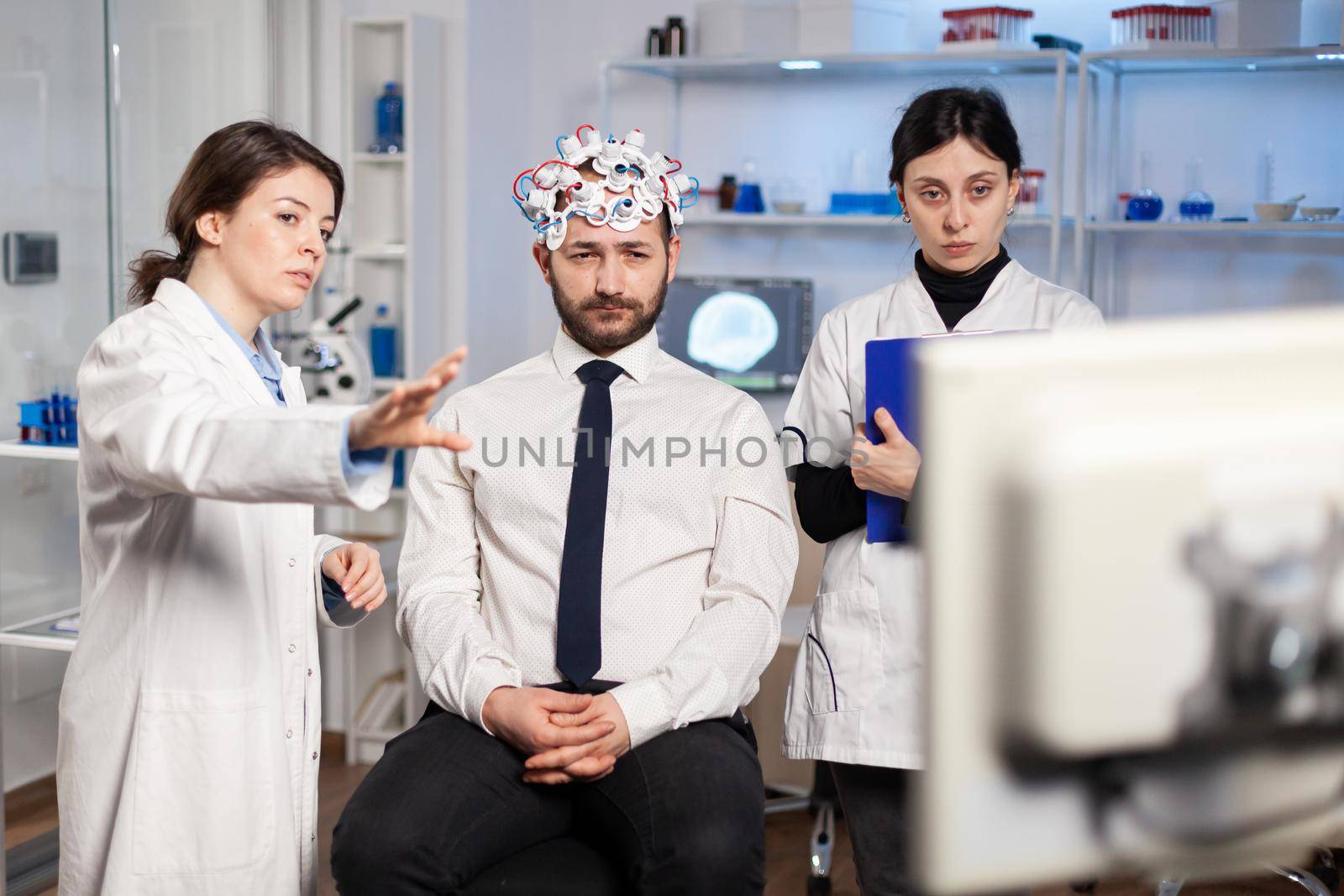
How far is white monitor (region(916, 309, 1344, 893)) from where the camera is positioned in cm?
64

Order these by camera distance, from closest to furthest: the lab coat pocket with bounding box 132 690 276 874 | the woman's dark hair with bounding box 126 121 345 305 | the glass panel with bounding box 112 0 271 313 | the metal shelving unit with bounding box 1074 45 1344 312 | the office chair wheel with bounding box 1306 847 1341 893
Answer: the lab coat pocket with bounding box 132 690 276 874, the woman's dark hair with bounding box 126 121 345 305, the office chair wheel with bounding box 1306 847 1341 893, the glass panel with bounding box 112 0 271 313, the metal shelving unit with bounding box 1074 45 1344 312

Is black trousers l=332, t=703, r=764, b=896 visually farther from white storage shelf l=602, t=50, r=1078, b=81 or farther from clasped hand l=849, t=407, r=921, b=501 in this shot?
white storage shelf l=602, t=50, r=1078, b=81

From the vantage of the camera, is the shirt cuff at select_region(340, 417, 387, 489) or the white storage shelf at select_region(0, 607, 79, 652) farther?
the white storage shelf at select_region(0, 607, 79, 652)

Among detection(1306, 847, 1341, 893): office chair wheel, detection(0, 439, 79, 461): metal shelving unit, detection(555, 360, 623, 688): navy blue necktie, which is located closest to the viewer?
detection(555, 360, 623, 688): navy blue necktie

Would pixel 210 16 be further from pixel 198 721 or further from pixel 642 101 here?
pixel 198 721

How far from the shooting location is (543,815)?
5.54ft

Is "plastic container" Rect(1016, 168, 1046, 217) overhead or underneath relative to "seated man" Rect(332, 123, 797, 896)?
overhead

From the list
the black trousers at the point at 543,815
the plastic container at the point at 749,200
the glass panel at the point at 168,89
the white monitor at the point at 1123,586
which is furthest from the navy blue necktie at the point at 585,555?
the plastic container at the point at 749,200

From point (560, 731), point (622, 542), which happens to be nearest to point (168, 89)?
point (622, 542)

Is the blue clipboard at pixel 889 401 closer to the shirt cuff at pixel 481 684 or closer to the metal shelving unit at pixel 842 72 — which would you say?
the shirt cuff at pixel 481 684

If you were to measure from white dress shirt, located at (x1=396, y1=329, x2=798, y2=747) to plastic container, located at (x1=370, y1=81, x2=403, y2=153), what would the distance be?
68.1 inches

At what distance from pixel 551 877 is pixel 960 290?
101cm

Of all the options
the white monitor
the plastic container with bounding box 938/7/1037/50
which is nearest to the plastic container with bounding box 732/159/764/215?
the plastic container with bounding box 938/7/1037/50

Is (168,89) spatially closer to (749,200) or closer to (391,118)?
(391,118)
